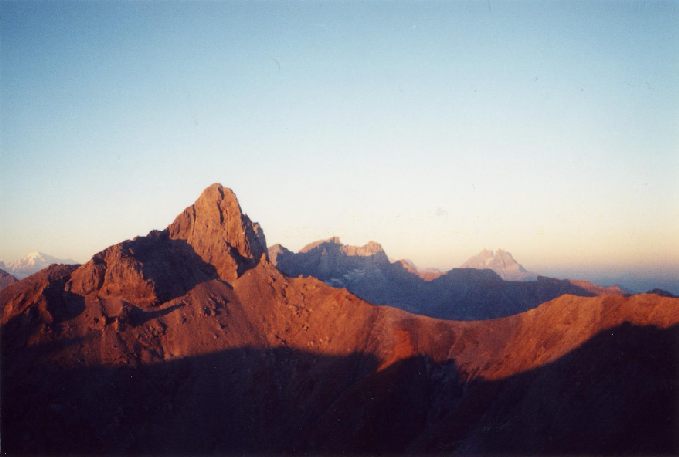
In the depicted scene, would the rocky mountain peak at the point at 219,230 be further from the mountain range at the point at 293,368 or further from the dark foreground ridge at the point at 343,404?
the dark foreground ridge at the point at 343,404

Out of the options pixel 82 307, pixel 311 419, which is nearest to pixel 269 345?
pixel 311 419

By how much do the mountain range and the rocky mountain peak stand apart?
667 millimetres

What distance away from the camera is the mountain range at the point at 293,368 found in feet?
175

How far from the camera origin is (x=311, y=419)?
72.6m

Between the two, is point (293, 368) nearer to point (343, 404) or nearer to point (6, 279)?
point (343, 404)

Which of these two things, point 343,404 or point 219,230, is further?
point 219,230

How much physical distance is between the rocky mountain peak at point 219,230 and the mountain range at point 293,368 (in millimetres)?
667

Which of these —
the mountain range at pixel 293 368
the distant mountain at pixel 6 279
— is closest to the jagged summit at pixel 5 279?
the distant mountain at pixel 6 279

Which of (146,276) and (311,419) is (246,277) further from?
(311,419)

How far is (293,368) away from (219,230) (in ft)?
114

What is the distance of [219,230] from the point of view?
10356 cm

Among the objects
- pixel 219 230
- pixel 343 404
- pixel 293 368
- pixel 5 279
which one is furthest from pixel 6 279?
pixel 343 404

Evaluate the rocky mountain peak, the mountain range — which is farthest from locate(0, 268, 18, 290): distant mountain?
the rocky mountain peak

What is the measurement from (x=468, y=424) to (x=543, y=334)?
16872 mm
